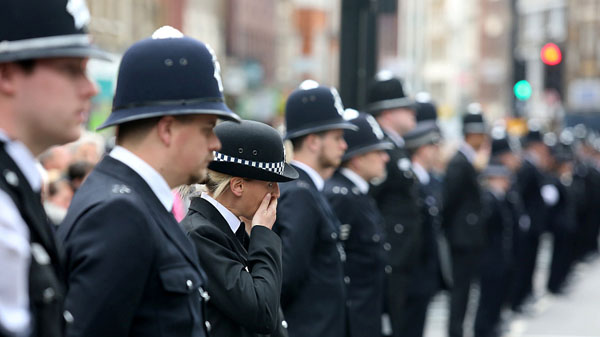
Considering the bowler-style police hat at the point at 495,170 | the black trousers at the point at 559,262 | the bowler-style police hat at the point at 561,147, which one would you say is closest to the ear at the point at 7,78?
the bowler-style police hat at the point at 495,170

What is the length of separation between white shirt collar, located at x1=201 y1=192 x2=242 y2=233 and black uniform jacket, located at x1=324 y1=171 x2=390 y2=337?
7.33 ft

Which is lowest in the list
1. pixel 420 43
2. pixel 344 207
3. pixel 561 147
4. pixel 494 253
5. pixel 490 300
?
pixel 420 43

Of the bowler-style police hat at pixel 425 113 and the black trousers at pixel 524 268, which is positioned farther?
the black trousers at pixel 524 268

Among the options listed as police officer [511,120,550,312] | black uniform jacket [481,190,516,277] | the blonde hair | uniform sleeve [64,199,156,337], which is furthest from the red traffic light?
uniform sleeve [64,199,156,337]

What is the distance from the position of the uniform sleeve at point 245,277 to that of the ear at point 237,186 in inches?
6.9

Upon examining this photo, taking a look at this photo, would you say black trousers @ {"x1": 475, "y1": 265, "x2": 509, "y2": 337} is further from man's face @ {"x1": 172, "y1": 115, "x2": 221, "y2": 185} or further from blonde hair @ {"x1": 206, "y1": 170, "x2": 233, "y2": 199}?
man's face @ {"x1": 172, "y1": 115, "x2": 221, "y2": 185}

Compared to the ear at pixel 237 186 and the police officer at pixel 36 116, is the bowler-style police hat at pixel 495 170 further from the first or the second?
the police officer at pixel 36 116

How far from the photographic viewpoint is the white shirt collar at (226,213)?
4.55m

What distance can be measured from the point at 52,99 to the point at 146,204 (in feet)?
2.84

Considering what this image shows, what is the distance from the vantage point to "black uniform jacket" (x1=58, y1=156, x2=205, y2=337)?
3.27m

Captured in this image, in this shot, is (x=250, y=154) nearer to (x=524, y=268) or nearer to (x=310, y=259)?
(x=310, y=259)

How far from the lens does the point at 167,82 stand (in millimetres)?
3564

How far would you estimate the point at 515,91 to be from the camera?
22.1 meters

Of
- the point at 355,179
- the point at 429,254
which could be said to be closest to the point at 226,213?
the point at 355,179
